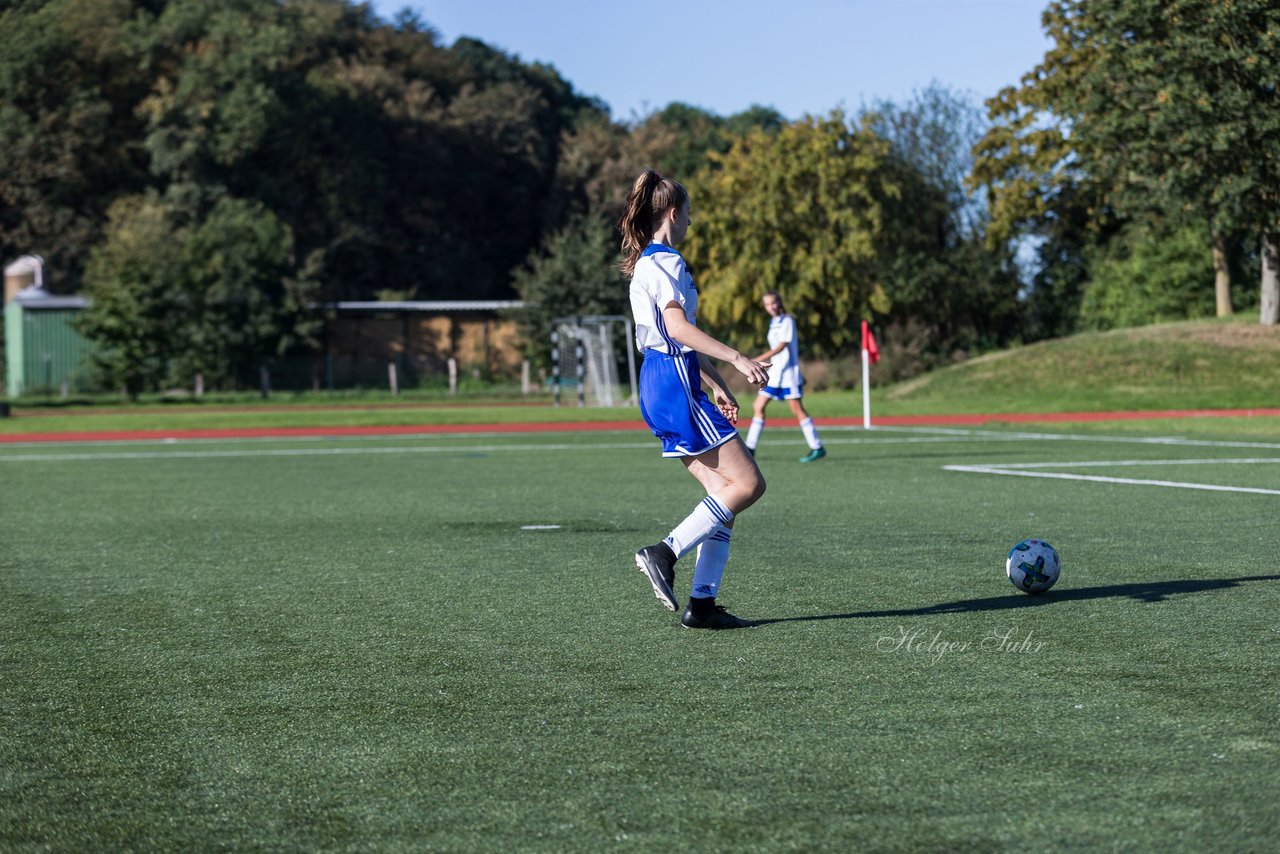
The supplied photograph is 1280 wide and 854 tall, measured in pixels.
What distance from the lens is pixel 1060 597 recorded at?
777 centimetres

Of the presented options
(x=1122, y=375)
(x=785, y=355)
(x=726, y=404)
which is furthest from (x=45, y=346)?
(x=726, y=404)

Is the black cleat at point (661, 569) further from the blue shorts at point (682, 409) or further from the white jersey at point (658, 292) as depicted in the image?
the white jersey at point (658, 292)

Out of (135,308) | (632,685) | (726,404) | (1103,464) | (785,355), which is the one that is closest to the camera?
(632,685)

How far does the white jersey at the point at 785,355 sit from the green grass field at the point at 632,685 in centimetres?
664

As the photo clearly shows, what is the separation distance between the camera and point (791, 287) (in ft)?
175

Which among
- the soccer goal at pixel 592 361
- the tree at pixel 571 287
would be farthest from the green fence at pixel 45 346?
the soccer goal at pixel 592 361

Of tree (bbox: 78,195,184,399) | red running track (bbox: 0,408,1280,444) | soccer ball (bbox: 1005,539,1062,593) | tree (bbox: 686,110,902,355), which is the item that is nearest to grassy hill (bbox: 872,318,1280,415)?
red running track (bbox: 0,408,1280,444)

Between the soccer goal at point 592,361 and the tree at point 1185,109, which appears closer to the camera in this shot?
the tree at point 1185,109

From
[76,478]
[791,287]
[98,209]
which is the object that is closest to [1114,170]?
[791,287]

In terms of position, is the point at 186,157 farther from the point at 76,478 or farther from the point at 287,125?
the point at 76,478

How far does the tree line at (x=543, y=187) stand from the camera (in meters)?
40.7

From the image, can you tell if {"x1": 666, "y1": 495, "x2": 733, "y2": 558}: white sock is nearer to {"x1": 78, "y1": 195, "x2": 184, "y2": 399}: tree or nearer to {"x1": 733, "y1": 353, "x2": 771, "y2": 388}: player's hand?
{"x1": 733, "y1": 353, "x2": 771, "y2": 388}: player's hand

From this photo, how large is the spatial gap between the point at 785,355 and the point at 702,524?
1257 centimetres

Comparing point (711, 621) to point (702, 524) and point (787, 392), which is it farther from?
point (787, 392)
